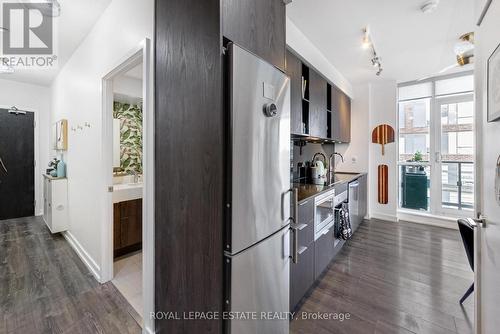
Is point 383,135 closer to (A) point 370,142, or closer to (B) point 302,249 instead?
(A) point 370,142

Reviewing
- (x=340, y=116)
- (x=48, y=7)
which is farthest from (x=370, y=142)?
(x=48, y=7)

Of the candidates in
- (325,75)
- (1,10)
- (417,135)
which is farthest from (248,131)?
(417,135)

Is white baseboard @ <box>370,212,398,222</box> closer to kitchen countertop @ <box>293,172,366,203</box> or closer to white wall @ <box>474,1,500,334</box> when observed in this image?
kitchen countertop @ <box>293,172,366,203</box>

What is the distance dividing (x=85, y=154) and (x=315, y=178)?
2.85m

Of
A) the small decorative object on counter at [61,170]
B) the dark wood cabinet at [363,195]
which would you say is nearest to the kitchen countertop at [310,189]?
the dark wood cabinet at [363,195]

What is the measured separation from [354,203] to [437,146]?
6.90ft

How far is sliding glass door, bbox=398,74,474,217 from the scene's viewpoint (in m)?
3.67

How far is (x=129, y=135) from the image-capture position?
3318mm

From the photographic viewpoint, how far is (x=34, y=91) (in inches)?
167

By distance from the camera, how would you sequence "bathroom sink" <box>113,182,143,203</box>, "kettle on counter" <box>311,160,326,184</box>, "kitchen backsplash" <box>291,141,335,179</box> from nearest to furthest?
1. "bathroom sink" <box>113,182,143,203</box>
2. "kettle on counter" <box>311,160,326,184</box>
3. "kitchen backsplash" <box>291,141,335,179</box>

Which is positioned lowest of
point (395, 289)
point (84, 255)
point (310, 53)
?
point (395, 289)

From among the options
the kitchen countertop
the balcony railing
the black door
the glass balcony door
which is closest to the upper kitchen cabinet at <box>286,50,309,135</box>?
the kitchen countertop

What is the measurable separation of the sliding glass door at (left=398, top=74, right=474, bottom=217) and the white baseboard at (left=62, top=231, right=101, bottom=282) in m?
5.04

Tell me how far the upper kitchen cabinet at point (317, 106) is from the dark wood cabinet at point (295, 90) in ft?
1.26
